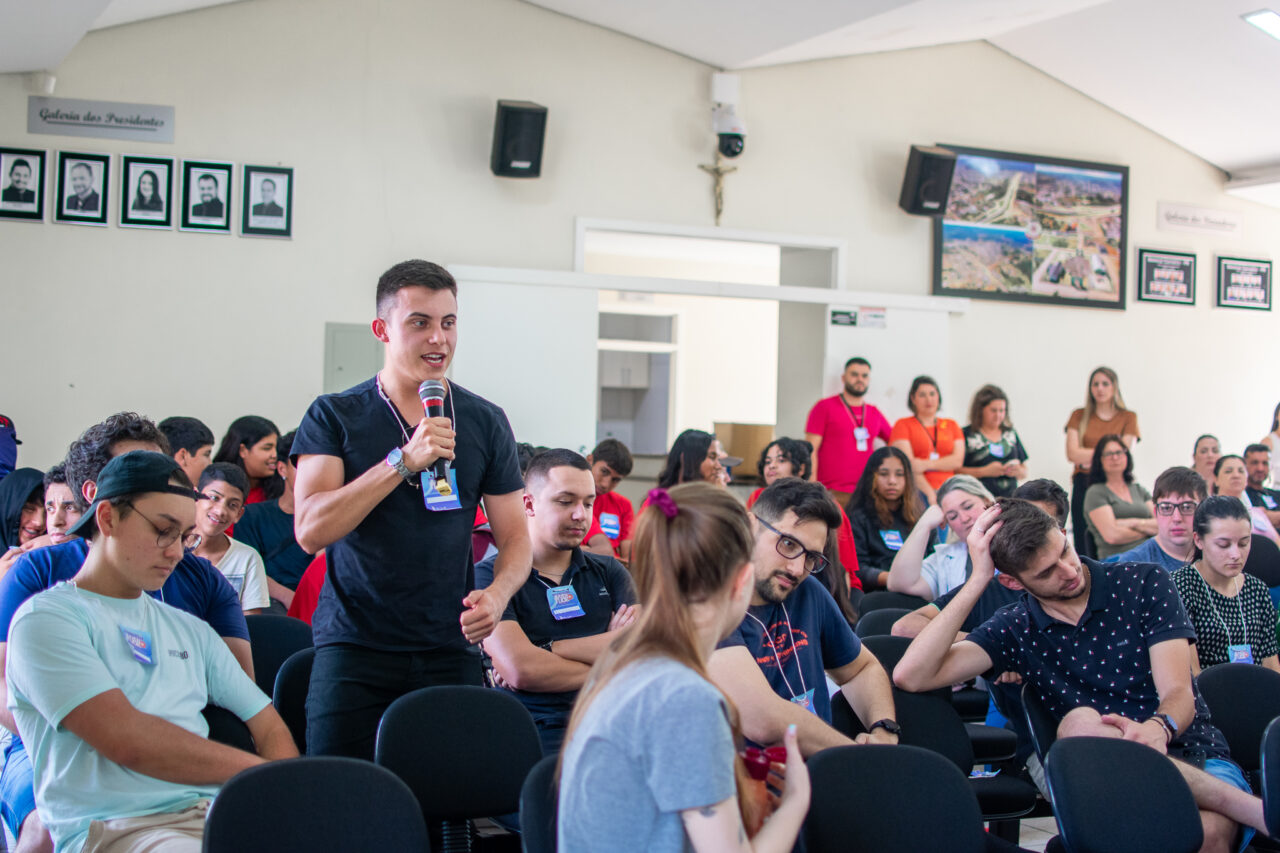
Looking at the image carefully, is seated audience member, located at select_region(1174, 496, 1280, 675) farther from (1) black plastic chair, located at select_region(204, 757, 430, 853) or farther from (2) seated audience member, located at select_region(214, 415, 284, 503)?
(2) seated audience member, located at select_region(214, 415, 284, 503)

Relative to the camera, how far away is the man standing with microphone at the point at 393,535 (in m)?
2.09

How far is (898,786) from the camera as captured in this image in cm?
194

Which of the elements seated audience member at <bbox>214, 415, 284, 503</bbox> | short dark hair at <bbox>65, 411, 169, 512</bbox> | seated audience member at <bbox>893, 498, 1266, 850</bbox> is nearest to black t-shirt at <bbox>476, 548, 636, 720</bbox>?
seated audience member at <bbox>893, 498, 1266, 850</bbox>

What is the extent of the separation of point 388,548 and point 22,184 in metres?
5.05

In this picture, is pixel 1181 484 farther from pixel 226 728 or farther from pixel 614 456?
pixel 226 728

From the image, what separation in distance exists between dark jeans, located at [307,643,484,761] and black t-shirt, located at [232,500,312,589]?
6.88 ft

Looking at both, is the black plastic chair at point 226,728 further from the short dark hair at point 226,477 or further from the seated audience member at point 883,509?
the seated audience member at point 883,509

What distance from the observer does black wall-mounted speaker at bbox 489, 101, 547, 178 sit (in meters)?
6.30

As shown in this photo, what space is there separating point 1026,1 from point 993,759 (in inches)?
206

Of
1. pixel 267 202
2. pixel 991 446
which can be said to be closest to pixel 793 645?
pixel 991 446

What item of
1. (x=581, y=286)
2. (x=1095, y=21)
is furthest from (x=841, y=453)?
(x=1095, y=21)

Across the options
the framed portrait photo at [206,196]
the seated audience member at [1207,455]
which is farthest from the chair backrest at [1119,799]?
the framed portrait photo at [206,196]

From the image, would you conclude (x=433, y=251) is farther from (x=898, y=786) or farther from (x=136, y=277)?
(x=898, y=786)

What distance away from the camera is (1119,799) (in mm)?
2174
